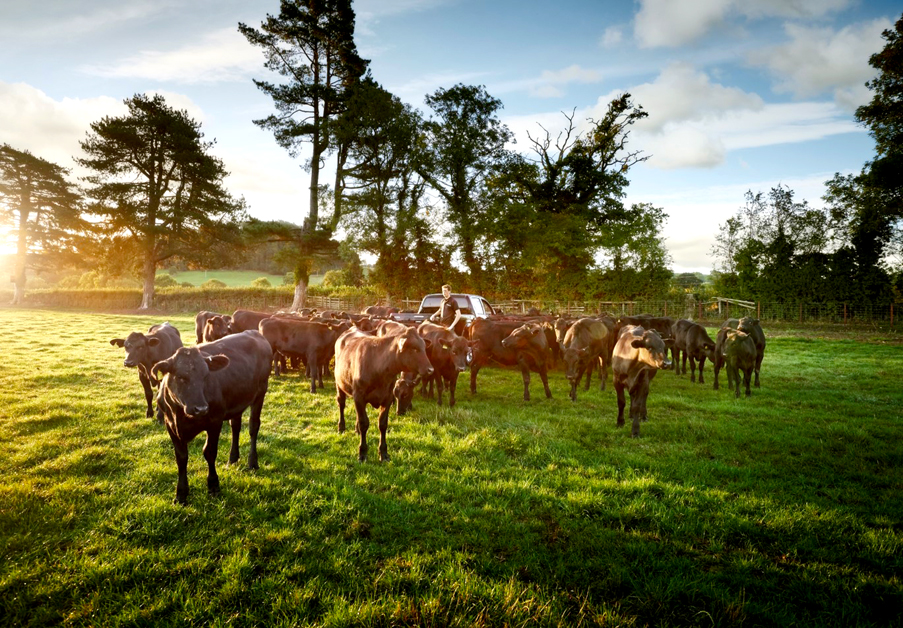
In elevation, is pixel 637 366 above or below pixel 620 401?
above

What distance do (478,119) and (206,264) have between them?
1335 inches

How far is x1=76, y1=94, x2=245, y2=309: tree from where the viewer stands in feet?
131

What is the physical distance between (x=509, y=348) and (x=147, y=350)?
7360 mm

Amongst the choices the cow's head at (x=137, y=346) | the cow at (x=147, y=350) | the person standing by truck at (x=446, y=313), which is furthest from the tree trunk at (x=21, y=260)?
the person standing by truck at (x=446, y=313)

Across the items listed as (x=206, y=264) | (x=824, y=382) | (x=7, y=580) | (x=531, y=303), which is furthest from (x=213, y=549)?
(x=206, y=264)

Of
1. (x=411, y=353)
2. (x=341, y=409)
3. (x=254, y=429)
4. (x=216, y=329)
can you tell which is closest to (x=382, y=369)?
(x=411, y=353)

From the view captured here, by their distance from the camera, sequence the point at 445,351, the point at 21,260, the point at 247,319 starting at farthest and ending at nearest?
the point at 21,260 → the point at 247,319 → the point at 445,351

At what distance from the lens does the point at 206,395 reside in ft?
13.8

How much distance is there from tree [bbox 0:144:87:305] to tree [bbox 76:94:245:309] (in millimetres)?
10683

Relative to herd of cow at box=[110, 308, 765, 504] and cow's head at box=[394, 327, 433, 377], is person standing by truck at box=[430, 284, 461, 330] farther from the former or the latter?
cow's head at box=[394, 327, 433, 377]

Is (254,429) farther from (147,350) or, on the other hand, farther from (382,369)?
(147,350)

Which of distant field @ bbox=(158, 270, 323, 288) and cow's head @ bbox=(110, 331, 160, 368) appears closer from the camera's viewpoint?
cow's head @ bbox=(110, 331, 160, 368)

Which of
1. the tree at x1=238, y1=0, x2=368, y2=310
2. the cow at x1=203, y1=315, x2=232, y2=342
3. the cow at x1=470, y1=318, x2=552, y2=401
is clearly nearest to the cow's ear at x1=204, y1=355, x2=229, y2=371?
the cow at x1=470, y1=318, x2=552, y2=401

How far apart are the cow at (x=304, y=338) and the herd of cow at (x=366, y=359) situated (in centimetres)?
3
